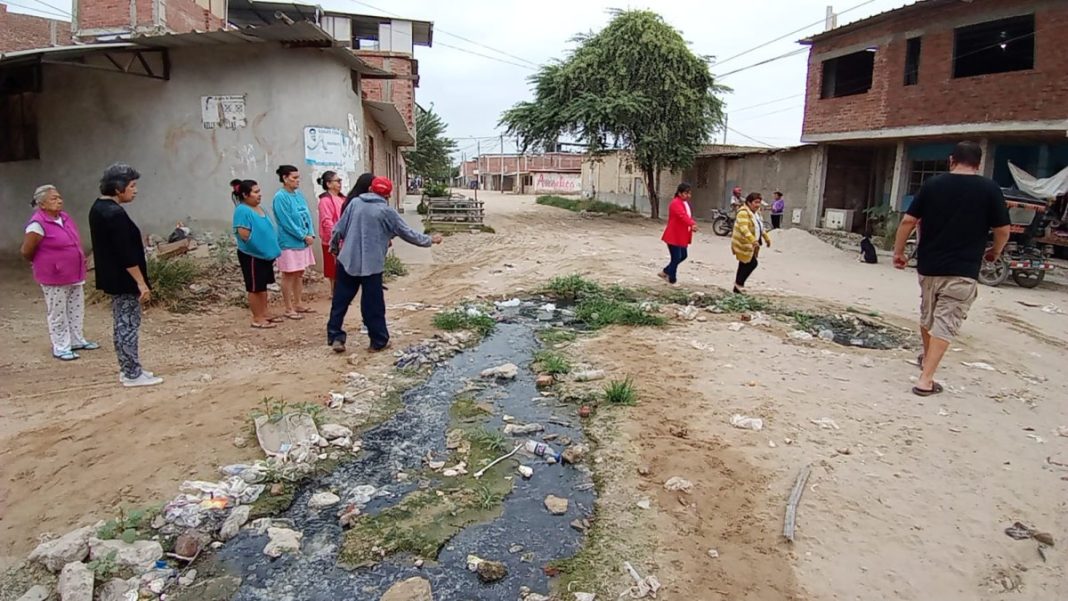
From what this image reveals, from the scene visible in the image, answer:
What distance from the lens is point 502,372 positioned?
5230mm

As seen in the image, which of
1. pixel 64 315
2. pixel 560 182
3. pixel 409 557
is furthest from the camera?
pixel 560 182

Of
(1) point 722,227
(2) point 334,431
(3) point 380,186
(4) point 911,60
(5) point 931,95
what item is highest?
(4) point 911,60

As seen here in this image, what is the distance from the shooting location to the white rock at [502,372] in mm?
5195

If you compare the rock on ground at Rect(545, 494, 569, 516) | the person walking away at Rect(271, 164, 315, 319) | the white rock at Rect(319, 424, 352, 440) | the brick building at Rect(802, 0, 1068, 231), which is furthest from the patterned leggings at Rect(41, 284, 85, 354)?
the brick building at Rect(802, 0, 1068, 231)

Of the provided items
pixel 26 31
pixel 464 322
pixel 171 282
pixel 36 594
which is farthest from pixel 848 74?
pixel 26 31

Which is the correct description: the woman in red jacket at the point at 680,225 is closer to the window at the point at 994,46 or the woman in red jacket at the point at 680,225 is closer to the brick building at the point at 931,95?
the brick building at the point at 931,95

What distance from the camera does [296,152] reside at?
8742 mm

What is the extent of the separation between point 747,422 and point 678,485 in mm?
1026

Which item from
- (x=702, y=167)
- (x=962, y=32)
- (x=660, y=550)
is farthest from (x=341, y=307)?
(x=702, y=167)

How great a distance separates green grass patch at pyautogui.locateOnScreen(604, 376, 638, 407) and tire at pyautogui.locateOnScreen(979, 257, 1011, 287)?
27.7ft

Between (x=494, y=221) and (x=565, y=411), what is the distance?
1660cm

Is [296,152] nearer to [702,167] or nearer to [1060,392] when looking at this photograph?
[1060,392]

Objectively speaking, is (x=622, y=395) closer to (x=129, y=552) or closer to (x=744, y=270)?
(x=129, y=552)

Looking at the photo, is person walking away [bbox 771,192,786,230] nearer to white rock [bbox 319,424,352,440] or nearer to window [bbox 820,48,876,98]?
window [bbox 820,48,876,98]
